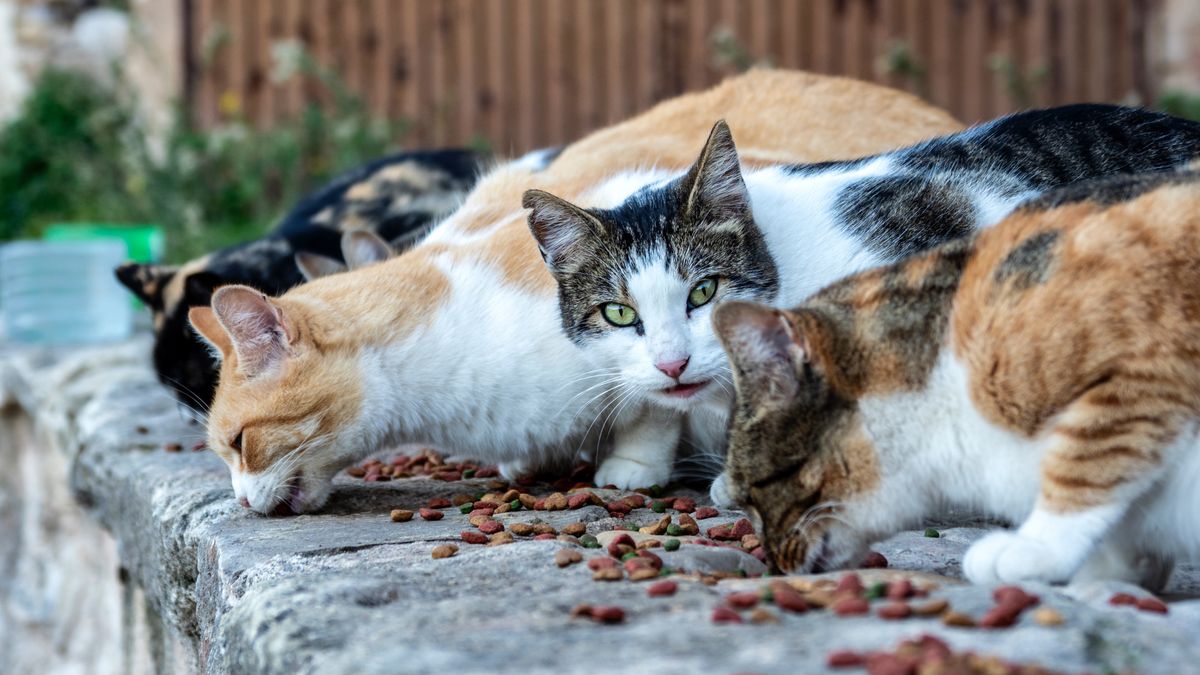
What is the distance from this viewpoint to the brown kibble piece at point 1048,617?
68.6 inches

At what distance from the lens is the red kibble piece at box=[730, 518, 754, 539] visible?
2.56 metres

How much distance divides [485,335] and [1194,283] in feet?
5.28

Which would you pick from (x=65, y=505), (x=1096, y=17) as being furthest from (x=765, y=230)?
(x=1096, y=17)

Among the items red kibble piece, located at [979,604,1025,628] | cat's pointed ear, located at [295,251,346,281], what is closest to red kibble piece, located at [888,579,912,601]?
red kibble piece, located at [979,604,1025,628]

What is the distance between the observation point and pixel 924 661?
1.57m

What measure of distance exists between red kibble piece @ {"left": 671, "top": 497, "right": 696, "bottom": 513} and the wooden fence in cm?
609

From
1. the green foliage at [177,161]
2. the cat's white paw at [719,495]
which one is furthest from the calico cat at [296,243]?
the green foliage at [177,161]

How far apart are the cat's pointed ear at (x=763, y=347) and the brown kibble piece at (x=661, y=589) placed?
381 millimetres

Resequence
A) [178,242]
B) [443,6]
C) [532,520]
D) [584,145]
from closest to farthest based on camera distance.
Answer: [532,520] < [584,145] < [178,242] < [443,6]

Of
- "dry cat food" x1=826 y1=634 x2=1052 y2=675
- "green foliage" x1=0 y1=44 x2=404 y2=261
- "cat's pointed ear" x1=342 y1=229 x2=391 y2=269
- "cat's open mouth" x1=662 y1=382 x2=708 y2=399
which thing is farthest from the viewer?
"green foliage" x1=0 y1=44 x2=404 y2=261

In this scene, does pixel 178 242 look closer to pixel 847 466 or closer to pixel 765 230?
pixel 765 230

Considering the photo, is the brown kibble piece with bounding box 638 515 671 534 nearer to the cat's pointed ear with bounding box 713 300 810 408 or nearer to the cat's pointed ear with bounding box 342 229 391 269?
the cat's pointed ear with bounding box 713 300 810 408

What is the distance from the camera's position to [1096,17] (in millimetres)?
8812

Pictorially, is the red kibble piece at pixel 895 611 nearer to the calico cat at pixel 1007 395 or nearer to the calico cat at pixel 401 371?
the calico cat at pixel 1007 395
